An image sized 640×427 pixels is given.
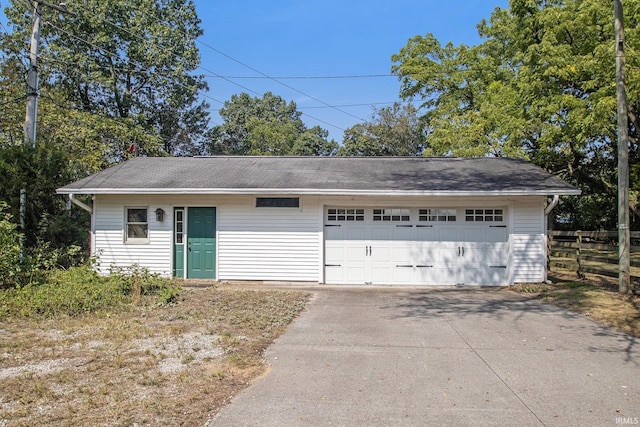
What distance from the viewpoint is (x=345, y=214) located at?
12.1 metres

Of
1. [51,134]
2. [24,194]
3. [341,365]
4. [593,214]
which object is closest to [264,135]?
[51,134]

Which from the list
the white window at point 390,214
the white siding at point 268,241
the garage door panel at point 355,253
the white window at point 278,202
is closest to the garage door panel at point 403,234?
the white window at point 390,214

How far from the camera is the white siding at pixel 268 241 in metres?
12.0

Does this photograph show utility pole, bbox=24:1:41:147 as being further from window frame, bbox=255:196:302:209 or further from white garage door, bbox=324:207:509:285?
white garage door, bbox=324:207:509:285

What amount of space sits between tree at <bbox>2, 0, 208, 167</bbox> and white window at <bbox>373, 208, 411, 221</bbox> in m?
15.3

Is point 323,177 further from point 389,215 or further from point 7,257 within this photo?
point 7,257

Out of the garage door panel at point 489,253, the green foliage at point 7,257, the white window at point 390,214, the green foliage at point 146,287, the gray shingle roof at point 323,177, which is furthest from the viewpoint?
the white window at point 390,214

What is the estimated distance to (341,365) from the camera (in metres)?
5.18

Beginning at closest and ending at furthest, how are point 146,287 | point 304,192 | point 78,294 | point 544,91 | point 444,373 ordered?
point 444,373 < point 78,294 < point 146,287 < point 304,192 < point 544,91

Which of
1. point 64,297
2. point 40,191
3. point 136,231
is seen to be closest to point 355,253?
point 136,231

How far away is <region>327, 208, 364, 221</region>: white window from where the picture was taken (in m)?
12.1

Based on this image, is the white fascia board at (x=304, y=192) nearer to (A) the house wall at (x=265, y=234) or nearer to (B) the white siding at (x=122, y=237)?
(A) the house wall at (x=265, y=234)

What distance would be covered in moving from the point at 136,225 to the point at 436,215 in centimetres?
811

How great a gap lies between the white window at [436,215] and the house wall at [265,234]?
0.62 feet
